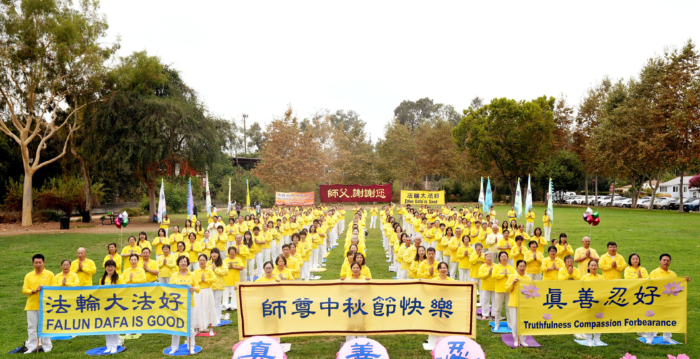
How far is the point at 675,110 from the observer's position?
33.2 meters

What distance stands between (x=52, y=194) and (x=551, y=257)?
3466 cm

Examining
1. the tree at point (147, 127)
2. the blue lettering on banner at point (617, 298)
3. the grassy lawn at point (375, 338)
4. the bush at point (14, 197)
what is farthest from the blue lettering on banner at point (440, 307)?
the bush at point (14, 197)

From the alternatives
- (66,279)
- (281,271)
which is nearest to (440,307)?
(281,271)

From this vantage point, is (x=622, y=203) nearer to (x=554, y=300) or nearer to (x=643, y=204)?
(x=643, y=204)

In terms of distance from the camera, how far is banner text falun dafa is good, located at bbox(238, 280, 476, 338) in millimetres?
7324

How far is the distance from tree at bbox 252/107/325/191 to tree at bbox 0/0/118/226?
70.8 feet

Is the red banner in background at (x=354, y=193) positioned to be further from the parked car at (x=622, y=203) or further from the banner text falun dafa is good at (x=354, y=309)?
the banner text falun dafa is good at (x=354, y=309)

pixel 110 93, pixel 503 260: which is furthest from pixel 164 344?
pixel 110 93

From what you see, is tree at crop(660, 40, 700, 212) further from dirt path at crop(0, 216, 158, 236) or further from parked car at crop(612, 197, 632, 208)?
dirt path at crop(0, 216, 158, 236)

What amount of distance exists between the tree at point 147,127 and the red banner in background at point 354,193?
9963 mm

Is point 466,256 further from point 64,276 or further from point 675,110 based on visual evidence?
point 675,110

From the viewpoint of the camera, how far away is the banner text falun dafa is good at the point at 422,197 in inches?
1314

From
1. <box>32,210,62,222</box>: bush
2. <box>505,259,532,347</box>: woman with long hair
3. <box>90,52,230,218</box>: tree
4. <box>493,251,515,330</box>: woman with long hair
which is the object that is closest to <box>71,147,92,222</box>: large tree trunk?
<box>32,210,62,222</box>: bush

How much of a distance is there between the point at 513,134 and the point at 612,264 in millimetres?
40339
